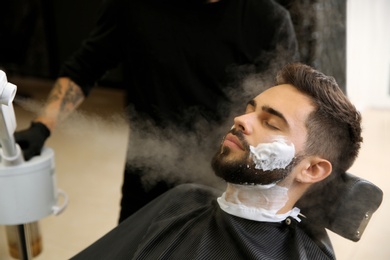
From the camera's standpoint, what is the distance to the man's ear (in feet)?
3.70

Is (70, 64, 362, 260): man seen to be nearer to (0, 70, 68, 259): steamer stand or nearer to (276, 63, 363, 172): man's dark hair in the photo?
(276, 63, 363, 172): man's dark hair

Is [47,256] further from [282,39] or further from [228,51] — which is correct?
[282,39]

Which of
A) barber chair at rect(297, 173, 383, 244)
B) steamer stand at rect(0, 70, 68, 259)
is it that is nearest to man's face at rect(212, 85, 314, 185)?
barber chair at rect(297, 173, 383, 244)

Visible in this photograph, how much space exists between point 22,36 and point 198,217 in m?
3.59

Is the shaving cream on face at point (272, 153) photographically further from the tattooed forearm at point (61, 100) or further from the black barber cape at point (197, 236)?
the tattooed forearm at point (61, 100)

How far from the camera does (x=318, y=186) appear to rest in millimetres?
1196

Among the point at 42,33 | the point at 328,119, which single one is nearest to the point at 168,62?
the point at 328,119

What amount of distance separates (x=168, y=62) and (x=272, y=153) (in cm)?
52

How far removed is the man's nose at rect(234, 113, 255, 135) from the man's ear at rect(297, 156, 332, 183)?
0.15m

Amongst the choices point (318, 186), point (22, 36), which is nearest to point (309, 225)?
point (318, 186)

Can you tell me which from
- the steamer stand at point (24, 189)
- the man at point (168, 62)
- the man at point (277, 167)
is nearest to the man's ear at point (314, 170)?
the man at point (277, 167)

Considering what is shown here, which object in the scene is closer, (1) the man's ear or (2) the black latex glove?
(1) the man's ear

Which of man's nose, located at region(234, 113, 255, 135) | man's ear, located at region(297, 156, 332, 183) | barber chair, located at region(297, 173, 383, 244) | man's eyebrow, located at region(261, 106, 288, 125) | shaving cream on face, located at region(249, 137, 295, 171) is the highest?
man's eyebrow, located at region(261, 106, 288, 125)

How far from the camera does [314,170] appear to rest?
114 cm
